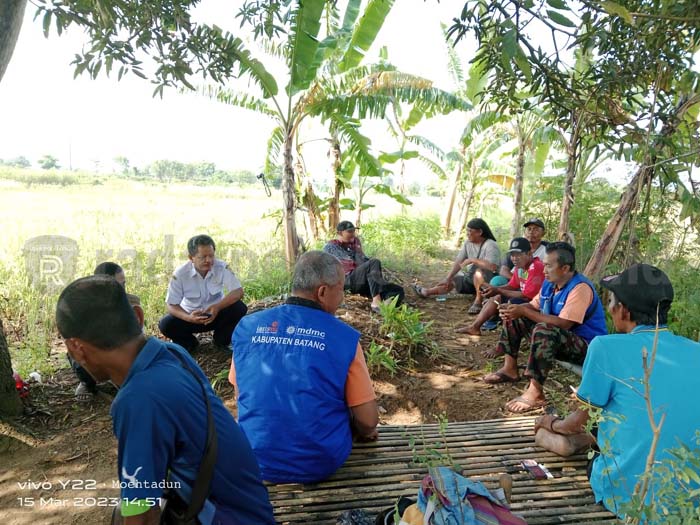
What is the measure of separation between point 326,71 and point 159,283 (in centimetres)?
387

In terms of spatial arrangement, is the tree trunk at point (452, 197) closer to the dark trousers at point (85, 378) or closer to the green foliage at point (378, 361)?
the green foliage at point (378, 361)

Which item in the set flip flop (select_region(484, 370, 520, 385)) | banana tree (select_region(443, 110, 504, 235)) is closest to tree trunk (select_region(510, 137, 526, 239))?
banana tree (select_region(443, 110, 504, 235))

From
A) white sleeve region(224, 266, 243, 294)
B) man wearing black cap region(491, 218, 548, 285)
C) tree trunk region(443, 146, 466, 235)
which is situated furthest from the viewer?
tree trunk region(443, 146, 466, 235)

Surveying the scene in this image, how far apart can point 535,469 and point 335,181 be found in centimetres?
668

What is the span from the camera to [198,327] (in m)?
4.28

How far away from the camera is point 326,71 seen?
666 cm

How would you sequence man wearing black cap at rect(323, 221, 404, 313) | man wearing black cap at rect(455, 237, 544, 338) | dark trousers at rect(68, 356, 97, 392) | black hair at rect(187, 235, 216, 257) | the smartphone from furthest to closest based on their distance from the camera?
man wearing black cap at rect(323, 221, 404, 313), man wearing black cap at rect(455, 237, 544, 338), black hair at rect(187, 235, 216, 257), dark trousers at rect(68, 356, 97, 392), the smartphone

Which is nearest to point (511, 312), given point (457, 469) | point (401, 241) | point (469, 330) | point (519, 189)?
point (469, 330)

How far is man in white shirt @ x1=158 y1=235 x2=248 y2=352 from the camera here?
4.20 meters

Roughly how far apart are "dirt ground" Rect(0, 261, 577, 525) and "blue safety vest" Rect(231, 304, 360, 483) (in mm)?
1283

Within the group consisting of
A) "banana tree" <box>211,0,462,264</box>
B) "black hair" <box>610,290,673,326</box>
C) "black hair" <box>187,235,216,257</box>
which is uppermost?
"banana tree" <box>211,0,462,264</box>

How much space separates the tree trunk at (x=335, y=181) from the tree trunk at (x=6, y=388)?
5848mm

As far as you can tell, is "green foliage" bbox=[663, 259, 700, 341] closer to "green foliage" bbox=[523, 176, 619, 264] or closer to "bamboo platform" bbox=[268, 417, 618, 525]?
"green foliage" bbox=[523, 176, 619, 264]

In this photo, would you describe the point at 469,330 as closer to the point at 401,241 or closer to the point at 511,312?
the point at 511,312
